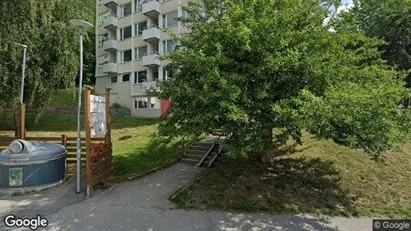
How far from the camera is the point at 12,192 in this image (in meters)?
9.59

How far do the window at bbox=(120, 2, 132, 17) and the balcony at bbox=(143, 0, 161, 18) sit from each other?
3628mm

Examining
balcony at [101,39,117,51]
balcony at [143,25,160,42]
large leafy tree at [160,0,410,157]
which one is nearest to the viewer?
large leafy tree at [160,0,410,157]

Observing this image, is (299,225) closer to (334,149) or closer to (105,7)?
(334,149)

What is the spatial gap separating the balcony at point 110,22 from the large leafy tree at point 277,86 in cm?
2720

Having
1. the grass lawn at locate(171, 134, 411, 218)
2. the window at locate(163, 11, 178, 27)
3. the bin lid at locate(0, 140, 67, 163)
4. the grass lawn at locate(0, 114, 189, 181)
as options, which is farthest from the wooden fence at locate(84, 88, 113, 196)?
the window at locate(163, 11, 178, 27)

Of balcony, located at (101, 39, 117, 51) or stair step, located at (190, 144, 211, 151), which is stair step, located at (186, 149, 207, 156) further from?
balcony, located at (101, 39, 117, 51)

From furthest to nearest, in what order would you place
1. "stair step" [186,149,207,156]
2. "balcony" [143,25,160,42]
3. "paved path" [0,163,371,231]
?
"balcony" [143,25,160,42]
"stair step" [186,149,207,156]
"paved path" [0,163,371,231]

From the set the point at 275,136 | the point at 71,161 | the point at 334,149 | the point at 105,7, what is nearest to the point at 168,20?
the point at 105,7

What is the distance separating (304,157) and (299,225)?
15.1 feet

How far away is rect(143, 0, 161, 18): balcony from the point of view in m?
28.3

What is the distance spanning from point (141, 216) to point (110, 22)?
29573 millimetres

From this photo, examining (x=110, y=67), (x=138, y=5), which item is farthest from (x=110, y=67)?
(x=138, y=5)

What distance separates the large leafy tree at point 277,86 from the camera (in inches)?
280

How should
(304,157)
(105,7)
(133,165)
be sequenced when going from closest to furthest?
1. (304,157)
2. (133,165)
3. (105,7)
